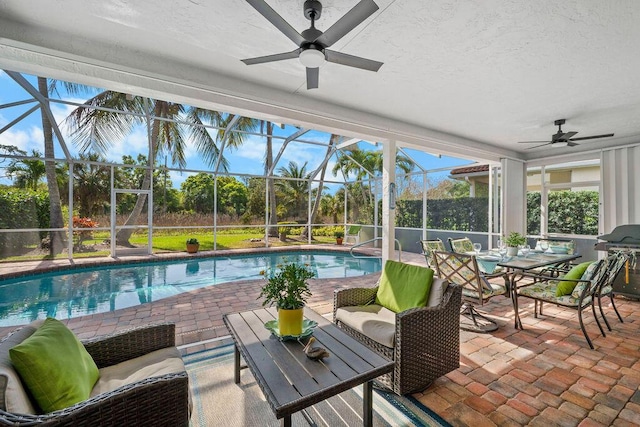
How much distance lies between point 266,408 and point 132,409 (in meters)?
1.03

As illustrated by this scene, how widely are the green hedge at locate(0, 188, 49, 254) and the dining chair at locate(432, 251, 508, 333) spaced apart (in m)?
9.30

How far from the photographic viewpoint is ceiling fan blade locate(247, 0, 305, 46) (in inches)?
70.3

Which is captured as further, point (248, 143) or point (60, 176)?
point (248, 143)

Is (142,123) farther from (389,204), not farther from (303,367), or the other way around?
(303,367)

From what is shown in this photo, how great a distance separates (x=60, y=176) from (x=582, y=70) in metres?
10.6

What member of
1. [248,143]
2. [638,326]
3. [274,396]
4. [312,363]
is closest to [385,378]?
[312,363]

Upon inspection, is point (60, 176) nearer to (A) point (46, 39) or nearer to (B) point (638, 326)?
(A) point (46, 39)

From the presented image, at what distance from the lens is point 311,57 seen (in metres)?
2.31

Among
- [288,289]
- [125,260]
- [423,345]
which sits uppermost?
[288,289]

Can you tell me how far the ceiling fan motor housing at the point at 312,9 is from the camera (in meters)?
2.12

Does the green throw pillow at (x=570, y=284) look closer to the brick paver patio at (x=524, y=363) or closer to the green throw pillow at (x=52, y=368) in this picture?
the brick paver patio at (x=524, y=363)

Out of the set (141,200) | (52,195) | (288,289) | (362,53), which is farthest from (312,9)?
(52,195)

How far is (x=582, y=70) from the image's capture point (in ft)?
10.4

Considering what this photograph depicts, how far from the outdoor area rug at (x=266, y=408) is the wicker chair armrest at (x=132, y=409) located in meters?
0.65
